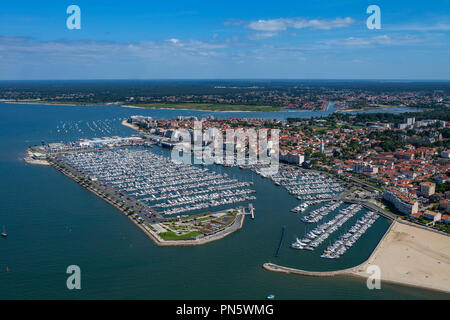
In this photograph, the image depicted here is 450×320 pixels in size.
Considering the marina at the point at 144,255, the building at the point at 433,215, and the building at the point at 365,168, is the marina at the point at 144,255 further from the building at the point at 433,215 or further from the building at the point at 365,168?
the building at the point at 365,168

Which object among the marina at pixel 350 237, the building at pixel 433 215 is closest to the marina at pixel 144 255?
the marina at pixel 350 237

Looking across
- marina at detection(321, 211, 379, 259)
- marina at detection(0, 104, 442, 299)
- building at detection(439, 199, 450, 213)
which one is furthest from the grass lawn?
building at detection(439, 199, 450, 213)

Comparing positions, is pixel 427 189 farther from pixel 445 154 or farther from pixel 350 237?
pixel 445 154

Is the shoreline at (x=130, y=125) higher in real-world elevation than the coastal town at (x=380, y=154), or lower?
higher

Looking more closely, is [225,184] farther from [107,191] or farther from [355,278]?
[355,278]

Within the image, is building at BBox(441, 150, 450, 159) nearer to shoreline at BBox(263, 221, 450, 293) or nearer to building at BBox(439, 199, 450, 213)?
building at BBox(439, 199, 450, 213)

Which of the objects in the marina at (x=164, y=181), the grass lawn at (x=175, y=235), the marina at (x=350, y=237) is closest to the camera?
the marina at (x=350, y=237)

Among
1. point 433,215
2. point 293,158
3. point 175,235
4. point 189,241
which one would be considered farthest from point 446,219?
point 293,158
